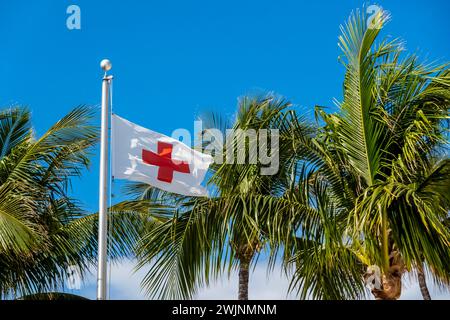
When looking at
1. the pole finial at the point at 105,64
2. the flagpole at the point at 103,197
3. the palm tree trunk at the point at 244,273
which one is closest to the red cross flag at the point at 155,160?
the flagpole at the point at 103,197

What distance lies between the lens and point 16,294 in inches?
600

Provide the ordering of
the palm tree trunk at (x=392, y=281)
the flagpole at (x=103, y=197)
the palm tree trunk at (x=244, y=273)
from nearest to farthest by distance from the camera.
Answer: the flagpole at (x=103, y=197), the palm tree trunk at (x=392, y=281), the palm tree trunk at (x=244, y=273)

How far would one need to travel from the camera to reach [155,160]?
11.5 meters

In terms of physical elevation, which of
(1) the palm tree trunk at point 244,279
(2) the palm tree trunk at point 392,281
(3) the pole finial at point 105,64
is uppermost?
(3) the pole finial at point 105,64

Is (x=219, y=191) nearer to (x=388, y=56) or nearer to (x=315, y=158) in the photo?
(x=315, y=158)

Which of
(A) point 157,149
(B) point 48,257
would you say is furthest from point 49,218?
(A) point 157,149

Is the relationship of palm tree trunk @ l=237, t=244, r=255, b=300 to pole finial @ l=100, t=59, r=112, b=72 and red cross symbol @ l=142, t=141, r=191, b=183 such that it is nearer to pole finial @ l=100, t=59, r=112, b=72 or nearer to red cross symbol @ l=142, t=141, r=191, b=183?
red cross symbol @ l=142, t=141, r=191, b=183

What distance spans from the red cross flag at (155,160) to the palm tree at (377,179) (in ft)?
5.09

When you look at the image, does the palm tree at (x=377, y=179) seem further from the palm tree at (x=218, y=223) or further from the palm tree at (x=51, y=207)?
the palm tree at (x=51, y=207)

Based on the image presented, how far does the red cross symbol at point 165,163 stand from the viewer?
1149cm

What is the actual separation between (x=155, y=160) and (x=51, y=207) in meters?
4.90

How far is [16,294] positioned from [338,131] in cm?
745

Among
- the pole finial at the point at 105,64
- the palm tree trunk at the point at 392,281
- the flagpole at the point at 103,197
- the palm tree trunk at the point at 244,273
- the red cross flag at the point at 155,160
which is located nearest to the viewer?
the flagpole at the point at 103,197

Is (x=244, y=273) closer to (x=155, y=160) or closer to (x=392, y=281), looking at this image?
(x=155, y=160)
